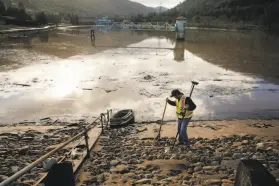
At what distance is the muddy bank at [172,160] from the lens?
501cm

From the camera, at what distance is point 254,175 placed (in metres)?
2.46

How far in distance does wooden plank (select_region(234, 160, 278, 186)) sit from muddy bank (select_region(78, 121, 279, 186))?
2.25 meters

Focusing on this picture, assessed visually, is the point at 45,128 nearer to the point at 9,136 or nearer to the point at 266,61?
the point at 9,136

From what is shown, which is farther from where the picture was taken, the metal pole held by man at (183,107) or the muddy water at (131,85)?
the muddy water at (131,85)

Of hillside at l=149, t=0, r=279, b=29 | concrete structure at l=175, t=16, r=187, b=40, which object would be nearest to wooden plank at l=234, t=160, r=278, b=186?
concrete structure at l=175, t=16, r=187, b=40

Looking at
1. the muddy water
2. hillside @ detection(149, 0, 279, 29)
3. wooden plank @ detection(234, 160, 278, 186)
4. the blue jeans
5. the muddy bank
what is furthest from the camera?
hillside @ detection(149, 0, 279, 29)

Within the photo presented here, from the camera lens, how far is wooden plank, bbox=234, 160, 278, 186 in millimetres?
2398

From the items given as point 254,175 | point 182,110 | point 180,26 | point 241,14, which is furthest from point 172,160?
point 241,14

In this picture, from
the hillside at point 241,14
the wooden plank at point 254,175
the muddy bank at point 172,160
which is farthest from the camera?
the hillside at point 241,14

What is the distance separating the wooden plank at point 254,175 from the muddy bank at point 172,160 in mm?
2246

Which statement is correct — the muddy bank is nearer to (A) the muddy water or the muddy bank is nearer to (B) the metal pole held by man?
(B) the metal pole held by man

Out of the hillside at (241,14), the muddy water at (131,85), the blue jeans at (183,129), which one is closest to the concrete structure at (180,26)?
the muddy water at (131,85)

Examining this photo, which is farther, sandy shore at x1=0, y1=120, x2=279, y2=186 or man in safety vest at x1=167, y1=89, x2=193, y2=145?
man in safety vest at x1=167, y1=89, x2=193, y2=145

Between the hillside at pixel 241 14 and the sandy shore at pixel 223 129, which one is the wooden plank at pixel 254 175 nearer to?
the sandy shore at pixel 223 129
